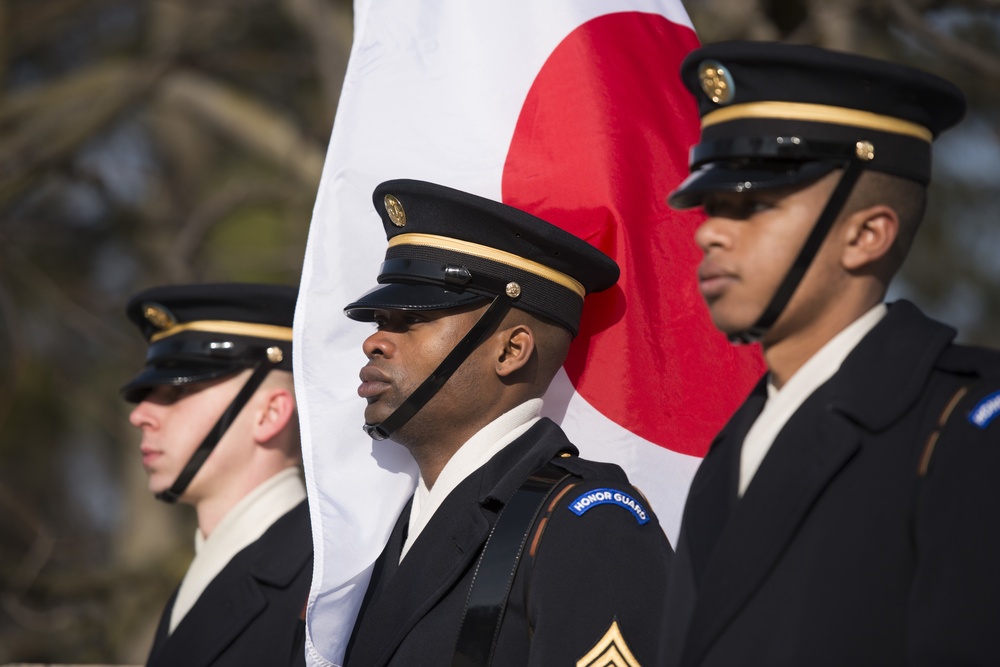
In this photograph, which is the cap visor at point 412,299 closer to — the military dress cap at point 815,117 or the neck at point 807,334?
the military dress cap at point 815,117

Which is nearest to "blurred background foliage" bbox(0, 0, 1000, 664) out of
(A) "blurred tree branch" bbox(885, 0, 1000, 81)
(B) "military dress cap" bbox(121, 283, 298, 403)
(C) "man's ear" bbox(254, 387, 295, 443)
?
(A) "blurred tree branch" bbox(885, 0, 1000, 81)

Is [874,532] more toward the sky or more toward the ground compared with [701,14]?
more toward the ground

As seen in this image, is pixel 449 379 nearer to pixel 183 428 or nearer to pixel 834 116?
pixel 834 116

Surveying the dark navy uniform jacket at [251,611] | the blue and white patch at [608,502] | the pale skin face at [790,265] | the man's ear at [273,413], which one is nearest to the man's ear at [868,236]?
the pale skin face at [790,265]

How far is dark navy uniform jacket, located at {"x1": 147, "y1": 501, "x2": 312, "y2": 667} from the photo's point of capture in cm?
387

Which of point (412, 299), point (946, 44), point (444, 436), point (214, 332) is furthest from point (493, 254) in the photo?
point (946, 44)

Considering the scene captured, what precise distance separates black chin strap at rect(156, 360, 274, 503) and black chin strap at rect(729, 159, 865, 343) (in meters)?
2.39

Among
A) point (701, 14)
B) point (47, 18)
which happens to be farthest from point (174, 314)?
point (47, 18)

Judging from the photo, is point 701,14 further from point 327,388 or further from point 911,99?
point 911,99

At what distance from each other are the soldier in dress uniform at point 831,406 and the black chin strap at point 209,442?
2.22 metres

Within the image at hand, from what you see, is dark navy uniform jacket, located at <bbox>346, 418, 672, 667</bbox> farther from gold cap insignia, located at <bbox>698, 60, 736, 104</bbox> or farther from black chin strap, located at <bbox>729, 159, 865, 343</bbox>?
gold cap insignia, located at <bbox>698, 60, 736, 104</bbox>

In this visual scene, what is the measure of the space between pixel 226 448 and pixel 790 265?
246 centimetres

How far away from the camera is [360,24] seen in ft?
12.4

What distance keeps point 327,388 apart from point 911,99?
1746 mm
